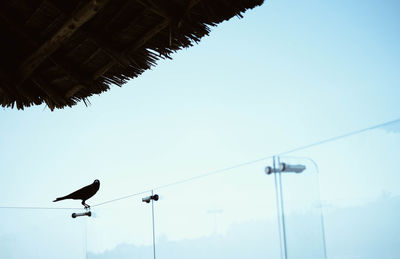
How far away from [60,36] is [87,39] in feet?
0.55

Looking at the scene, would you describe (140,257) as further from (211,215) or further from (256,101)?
(256,101)

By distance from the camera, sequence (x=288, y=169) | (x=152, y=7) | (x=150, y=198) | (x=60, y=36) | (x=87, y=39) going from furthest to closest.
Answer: (x=150, y=198) → (x=87, y=39) → (x=60, y=36) → (x=152, y=7) → (x=288, y=169)

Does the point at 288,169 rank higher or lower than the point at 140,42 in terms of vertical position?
lower

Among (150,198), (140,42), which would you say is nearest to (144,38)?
(140,42)

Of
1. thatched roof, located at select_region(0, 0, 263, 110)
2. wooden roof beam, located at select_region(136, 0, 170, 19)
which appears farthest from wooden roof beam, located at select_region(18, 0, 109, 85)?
wooden roof beam, located at select_region(136, 0, 170, 19)

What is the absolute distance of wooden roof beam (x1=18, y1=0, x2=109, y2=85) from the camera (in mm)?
1987

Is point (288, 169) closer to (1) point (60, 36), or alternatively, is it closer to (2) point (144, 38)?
(2) point (144, 38)

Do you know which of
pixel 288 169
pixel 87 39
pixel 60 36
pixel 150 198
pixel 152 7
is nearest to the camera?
pixel 288 169

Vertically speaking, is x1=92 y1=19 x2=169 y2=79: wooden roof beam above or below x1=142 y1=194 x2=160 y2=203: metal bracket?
above

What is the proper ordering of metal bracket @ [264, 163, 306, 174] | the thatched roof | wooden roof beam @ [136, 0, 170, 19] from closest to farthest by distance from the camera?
metal bracket @ [264, 163, 306, 174] < wooden roof beam @ [136, 0, 170, 19] < the thatched roof

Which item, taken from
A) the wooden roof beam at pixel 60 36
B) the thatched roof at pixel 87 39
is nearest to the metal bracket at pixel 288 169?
the thatched roof at pixel 87 39

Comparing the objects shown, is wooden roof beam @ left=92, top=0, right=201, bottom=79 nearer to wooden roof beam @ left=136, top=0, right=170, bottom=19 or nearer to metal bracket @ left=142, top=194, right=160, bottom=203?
wooden roof beam @ left=136, top=0, right=170, bottom=19

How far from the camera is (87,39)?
235 centimetres

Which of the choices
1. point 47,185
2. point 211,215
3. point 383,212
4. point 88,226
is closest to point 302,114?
point 47,185
